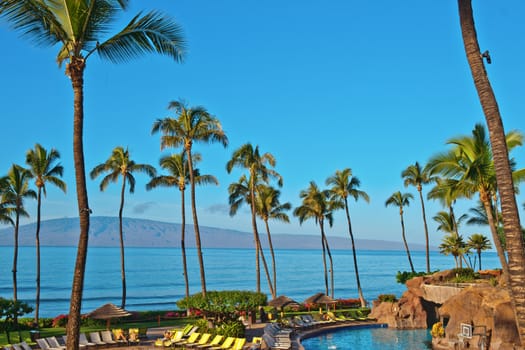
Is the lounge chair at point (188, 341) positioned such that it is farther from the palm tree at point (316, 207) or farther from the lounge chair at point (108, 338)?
the palm tree at point (316, 207)

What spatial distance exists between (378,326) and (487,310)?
12.0m

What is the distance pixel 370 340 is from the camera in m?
28.4

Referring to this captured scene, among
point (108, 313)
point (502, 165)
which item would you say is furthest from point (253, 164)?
point (502, 165)

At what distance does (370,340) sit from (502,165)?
838 inches

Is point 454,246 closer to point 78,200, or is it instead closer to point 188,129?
point 188,129

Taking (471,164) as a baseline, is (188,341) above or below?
below

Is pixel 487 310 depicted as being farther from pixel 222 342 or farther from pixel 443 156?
pixel 222 342

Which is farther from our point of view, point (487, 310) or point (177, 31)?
point (487, 310)

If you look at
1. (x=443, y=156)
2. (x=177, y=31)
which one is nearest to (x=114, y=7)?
(x=177, y=31)

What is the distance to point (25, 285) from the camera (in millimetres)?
113438

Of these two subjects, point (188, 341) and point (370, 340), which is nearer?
point (188, 341)

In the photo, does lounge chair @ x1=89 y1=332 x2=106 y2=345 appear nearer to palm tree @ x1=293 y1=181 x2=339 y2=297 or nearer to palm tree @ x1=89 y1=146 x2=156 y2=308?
palm tree @ x1=89 y1=146 x2=156 y2=308

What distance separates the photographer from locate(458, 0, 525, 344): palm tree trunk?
880 cm

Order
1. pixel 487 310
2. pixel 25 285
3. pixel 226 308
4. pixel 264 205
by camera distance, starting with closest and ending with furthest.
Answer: pixel 487 310
pixel 226 308
pixel 264 205
pixel 25 285
